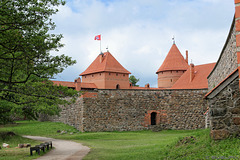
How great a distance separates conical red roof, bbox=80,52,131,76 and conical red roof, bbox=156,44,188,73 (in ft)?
25.4

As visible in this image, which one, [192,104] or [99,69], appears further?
[99,69]

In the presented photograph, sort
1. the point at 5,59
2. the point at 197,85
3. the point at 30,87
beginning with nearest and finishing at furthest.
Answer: the point at 5,59 → the point at 30,87 → the point at 197,85

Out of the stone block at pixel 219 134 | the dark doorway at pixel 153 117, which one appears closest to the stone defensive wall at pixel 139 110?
the dark doorway at pixel 153 117

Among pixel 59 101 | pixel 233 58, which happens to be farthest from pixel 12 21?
pixel 233 58

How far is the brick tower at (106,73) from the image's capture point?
171ft

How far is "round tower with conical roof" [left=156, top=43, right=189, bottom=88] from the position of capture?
51375 mm

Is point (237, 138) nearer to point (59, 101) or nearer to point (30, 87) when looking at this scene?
point (59, 101)

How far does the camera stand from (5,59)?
444 inches

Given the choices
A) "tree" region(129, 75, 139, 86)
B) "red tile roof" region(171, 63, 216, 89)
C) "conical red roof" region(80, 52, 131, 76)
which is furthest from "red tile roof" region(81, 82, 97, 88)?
"tree" region(129, 75, 139, 86)

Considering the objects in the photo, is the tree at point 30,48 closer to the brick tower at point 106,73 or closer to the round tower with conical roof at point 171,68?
the brick tower at point 106,73

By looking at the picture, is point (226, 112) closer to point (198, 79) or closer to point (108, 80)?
point (198, 79)

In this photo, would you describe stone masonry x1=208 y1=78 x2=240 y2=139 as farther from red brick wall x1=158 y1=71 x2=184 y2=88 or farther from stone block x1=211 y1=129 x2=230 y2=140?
red brick wall x1=158 y1=71 x2=184 y2=88

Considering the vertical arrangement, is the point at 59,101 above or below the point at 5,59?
below

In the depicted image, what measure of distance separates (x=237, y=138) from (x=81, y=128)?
1878 cm
